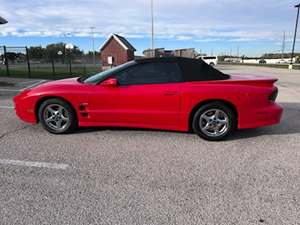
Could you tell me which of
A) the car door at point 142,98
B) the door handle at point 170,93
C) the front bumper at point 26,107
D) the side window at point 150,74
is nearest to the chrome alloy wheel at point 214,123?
the car door at point 142,98

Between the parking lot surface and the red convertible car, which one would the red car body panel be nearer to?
the red convertible car

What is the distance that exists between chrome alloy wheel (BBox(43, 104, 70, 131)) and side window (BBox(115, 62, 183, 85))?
46.3 inches

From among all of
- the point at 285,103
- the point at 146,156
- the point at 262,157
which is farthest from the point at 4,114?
the point at 285,103

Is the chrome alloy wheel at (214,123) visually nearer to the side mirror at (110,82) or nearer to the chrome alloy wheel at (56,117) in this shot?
the side mirror at (110,82)

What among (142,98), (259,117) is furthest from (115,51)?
(259,117)

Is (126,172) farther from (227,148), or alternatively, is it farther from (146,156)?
(227,148)

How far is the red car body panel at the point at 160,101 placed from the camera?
4.52 meters

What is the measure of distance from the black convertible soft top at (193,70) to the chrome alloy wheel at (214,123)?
0.61 m

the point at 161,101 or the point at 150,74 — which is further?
the point at 150,74

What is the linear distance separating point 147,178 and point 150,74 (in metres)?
2.10

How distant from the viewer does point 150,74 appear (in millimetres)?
4766

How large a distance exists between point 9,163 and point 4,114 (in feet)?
10.3

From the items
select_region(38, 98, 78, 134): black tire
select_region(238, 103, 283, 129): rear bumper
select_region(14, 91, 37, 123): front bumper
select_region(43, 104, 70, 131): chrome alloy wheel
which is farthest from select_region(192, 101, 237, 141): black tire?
select_region(14, 91, 37, 123): front bumper

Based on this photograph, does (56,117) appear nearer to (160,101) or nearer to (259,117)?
(160,101)
